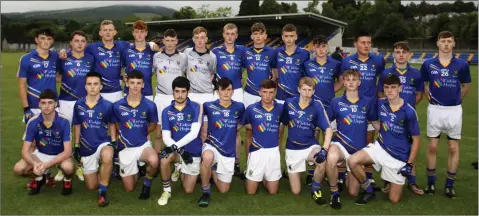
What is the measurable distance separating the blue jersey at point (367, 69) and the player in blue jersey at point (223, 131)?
1678 millimetres

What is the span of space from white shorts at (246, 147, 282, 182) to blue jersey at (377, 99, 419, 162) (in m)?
1.34

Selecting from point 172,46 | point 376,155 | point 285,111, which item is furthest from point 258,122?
point 172,46

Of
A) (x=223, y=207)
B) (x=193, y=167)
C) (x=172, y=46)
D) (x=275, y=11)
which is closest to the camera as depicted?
(x=223, y=207)

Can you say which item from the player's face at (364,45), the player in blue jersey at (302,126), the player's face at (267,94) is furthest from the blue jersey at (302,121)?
the player's face at (364,45)

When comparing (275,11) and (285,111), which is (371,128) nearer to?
(285,111)

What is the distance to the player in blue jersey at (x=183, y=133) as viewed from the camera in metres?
4.86

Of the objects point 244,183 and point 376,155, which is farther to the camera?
point 244,183

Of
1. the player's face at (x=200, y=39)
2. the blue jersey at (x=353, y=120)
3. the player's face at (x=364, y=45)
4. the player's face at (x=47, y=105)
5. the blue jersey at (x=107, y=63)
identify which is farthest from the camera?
the blue jersey at (x=107, y=63)

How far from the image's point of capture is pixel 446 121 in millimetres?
5254

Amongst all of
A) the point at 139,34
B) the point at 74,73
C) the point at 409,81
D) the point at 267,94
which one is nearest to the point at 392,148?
the point at 409,81

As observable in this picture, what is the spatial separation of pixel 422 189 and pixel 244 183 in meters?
2.33

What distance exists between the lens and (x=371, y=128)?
561 centimetres

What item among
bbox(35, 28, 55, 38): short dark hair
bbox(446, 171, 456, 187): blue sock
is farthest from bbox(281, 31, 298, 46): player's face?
bbox(35, 28, 55, 38): short dark hair

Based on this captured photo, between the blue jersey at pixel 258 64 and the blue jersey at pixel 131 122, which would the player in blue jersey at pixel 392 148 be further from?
the blue jersey at pixel 131 122
